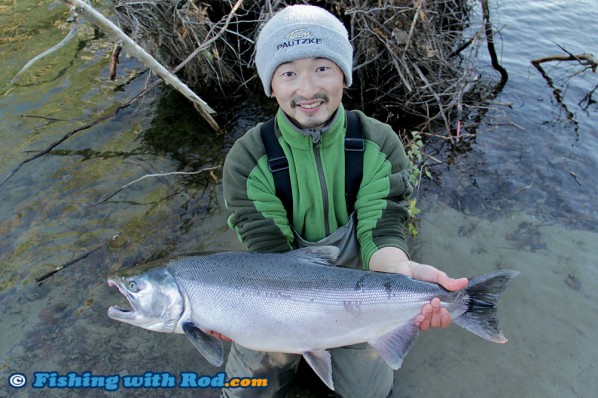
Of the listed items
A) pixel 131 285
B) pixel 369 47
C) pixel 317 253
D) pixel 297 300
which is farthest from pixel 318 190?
pixel 369 47

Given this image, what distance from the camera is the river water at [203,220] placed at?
3.42m

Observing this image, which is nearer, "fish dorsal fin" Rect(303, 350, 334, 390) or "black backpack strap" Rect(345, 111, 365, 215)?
"fish dorsal fin" Rect(303, 350, 334, 390)

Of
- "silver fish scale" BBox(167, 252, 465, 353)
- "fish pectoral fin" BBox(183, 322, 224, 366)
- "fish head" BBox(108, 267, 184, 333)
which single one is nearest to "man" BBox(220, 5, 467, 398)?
"silver fish scale" BBox(167, 252, 465, 353)

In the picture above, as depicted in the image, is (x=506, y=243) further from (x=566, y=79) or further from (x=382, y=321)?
(x=566, y=79)

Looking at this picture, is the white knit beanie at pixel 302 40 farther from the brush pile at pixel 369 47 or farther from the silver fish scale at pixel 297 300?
the brush pile at pixel 369 47

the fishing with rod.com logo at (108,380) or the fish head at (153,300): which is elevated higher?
the fish head at (153,300)

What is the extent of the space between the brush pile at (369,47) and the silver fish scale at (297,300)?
3629 mm

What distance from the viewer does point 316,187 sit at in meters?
2.90

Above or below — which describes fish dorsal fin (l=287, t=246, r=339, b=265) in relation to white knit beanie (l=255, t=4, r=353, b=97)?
below

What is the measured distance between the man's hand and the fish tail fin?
82 millimetres

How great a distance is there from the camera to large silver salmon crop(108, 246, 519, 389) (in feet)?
8.01

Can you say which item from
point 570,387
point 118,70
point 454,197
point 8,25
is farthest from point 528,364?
point 8,25

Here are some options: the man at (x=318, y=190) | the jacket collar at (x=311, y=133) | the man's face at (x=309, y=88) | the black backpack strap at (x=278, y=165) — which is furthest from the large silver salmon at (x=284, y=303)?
the man's face at (x=309, y=88)

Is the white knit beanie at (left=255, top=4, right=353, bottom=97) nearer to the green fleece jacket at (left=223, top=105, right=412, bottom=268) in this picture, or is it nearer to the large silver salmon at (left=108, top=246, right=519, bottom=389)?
the green fleece jacket at (left=223, top=105, right=412, bottom=268)
